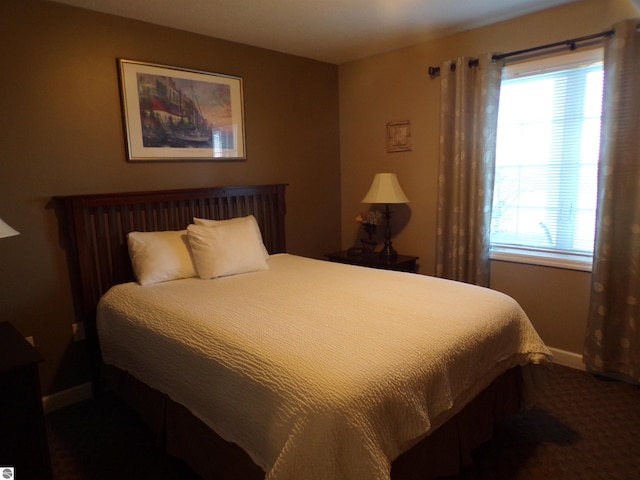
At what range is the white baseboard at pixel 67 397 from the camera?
249 cm

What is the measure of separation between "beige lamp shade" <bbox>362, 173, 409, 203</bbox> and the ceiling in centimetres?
110

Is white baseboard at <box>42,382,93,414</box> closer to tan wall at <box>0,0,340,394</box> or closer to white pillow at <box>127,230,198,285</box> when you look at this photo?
tan wall at <box>0,0,340,394</box>

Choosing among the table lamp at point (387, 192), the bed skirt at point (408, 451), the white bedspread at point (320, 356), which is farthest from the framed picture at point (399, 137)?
the bed skirt at point (408, 451)

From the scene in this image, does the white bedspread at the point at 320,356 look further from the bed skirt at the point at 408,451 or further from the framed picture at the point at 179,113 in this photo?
the framed picture at the point at 179,113

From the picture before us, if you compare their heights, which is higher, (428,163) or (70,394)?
(428,163)

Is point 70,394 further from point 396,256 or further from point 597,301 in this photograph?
point 597,301

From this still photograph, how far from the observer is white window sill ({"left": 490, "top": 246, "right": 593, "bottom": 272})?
2.72m

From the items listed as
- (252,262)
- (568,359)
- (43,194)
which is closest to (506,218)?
(568,359)

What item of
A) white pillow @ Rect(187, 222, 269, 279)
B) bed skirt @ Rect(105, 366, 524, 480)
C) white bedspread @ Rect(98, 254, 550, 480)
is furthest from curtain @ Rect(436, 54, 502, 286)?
white pillow @ Rect(187, 222, 269, 279)

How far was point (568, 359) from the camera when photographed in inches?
112

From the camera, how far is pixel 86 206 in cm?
247

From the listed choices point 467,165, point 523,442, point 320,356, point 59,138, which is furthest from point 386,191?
point 59,138

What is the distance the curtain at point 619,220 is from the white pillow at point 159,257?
256cm

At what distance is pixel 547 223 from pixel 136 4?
9.87 feet
